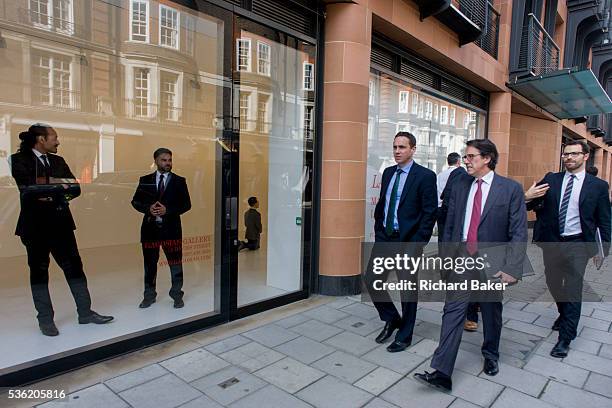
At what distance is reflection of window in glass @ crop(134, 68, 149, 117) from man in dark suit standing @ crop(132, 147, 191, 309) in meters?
0.60

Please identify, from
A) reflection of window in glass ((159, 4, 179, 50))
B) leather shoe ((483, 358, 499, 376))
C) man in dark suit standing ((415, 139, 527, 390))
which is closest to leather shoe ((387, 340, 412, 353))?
man in dark suit standing ((415, 139, 527, 390))

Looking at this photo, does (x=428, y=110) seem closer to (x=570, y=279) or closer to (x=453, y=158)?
(x=453, y=158)

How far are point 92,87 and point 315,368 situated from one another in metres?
3.83

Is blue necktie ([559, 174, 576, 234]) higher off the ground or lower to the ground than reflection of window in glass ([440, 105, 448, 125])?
lower

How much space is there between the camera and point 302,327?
13.8 ft

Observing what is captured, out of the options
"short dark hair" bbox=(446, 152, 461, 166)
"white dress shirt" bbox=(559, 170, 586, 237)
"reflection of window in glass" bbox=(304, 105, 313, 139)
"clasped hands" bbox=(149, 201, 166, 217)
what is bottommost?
"clasped hands" bbox=(149, 201, 166, 217)

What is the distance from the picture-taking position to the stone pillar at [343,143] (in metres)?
5.05

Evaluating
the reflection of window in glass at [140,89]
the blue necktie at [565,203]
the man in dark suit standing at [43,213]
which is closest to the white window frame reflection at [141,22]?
the reflection of window in glass at [140,89]

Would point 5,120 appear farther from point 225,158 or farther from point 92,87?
point 225,158

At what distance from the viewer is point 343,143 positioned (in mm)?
5066

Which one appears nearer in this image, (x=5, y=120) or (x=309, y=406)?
(x=309, y=406)

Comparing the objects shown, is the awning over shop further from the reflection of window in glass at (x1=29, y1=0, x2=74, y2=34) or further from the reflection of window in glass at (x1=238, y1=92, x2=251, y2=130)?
the reflection of window in glass at (x1=29, y1=0, x2=74, y2=34)

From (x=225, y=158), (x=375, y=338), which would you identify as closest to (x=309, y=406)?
(x=375, y=338)

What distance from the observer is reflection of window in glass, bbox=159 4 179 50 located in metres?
4.13
